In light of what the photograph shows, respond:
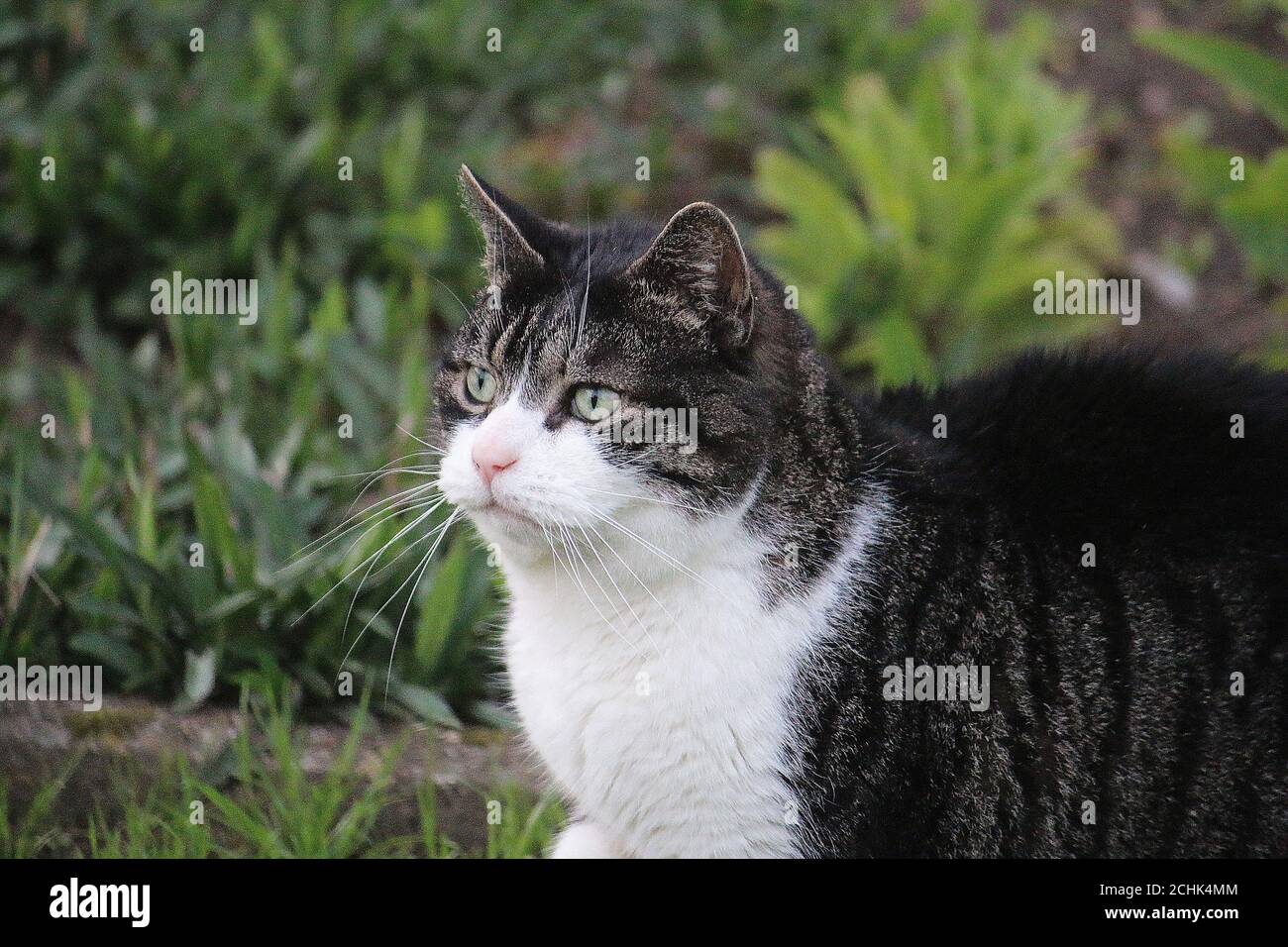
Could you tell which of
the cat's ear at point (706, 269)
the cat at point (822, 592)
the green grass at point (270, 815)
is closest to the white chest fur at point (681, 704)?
the cat at point (822, 592)

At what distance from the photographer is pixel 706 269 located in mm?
2297

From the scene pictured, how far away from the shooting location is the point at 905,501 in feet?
8.21

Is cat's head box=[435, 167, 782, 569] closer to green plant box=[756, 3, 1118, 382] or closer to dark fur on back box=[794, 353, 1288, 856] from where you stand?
dark fur on back box=[794, 353, 1288, 856]

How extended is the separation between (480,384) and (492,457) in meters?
0.30

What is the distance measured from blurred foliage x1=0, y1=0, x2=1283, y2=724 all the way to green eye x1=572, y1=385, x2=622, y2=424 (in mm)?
746

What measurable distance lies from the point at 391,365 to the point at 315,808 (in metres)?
1.73

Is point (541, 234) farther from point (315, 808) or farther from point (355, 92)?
point (355, 92)

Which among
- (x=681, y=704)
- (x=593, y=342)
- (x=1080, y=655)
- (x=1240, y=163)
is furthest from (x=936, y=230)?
(x=681, y=704)

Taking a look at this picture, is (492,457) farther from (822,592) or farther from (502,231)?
(822,592)

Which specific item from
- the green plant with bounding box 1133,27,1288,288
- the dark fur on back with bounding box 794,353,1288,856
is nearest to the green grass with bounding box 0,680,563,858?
the dark fur on back with bounding box 794,353,1288,856

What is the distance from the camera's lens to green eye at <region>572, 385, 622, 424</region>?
2.29m

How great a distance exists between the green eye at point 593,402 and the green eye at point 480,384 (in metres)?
0.19

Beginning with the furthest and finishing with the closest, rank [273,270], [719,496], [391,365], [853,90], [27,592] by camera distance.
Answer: [853,90]
[273,270]
[391,365]
[27,592]
[719,496]
